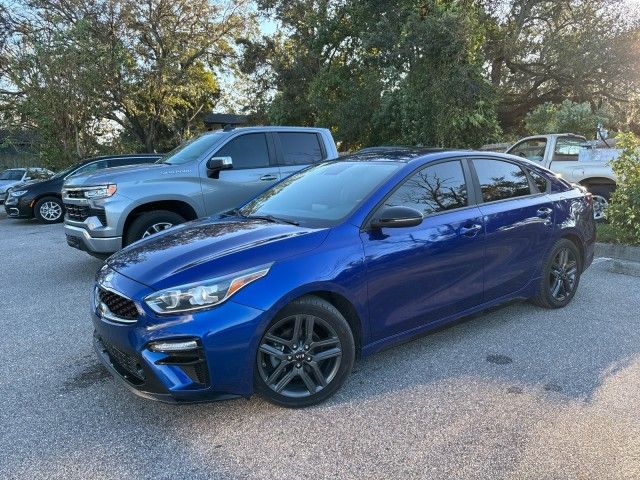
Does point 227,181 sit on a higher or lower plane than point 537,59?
lower

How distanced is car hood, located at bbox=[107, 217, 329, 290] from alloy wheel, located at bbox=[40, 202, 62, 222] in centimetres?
1094

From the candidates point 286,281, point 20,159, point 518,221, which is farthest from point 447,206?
point 20,159

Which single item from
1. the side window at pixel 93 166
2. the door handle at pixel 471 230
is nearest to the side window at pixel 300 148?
the door handle at pixel 471 230

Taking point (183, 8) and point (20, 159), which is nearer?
point (183, 8)

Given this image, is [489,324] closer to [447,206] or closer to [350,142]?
[447,206]

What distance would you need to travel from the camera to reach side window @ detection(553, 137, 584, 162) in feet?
33.5

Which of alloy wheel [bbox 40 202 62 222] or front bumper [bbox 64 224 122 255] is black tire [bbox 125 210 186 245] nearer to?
front bumper [bbox 64 224 122 255]

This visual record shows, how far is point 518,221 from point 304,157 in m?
3.97

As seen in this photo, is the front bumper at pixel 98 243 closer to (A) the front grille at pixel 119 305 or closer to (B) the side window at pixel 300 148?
(B) the side window at pixel 300 148

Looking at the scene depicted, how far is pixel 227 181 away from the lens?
6914 millimetres

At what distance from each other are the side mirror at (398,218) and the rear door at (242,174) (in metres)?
3.56

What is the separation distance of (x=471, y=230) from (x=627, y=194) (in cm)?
400

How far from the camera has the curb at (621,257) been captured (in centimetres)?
632

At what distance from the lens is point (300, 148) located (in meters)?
7.67
